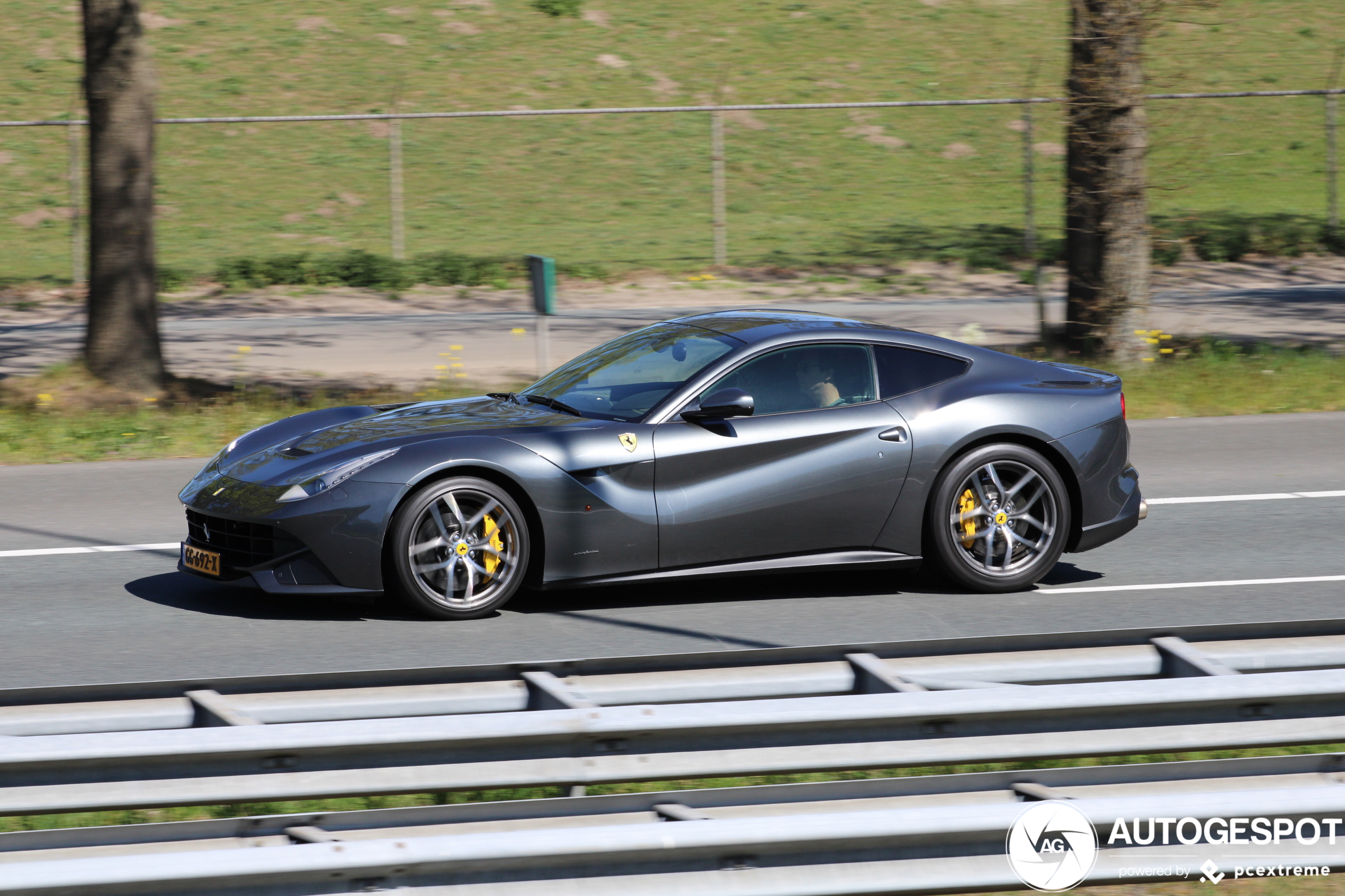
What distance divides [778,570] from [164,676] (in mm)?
2758

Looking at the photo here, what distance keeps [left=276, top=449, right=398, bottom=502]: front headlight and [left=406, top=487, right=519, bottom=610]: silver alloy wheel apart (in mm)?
327

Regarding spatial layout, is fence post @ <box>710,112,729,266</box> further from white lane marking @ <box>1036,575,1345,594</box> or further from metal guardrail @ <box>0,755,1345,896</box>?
metal guardrail @ <box>0,755,1345,896</box>

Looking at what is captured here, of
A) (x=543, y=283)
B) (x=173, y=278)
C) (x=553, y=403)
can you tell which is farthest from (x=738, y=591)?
(x=173, y=278)

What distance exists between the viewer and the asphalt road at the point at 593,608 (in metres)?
6.66

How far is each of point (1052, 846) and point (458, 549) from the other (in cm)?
371

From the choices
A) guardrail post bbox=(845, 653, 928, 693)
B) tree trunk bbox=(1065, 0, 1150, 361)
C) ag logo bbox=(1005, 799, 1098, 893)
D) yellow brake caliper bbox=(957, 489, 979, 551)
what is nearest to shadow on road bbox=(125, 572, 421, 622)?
yellow brake caliper bbox=(957, 489, 979, 551)

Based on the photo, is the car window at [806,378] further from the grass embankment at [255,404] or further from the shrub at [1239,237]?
the shrub at [1239,237]

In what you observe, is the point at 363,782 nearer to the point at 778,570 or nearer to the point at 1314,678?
the point at 1314,678

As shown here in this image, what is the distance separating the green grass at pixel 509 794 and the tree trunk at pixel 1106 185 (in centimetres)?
1014

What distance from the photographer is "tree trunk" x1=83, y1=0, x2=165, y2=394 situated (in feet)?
43.5

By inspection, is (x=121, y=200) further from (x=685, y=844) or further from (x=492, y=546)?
(x=685, y=844)

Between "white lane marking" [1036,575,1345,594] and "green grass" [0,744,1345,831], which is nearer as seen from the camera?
"green grass" [0,744,1345,831]

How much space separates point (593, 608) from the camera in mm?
7449

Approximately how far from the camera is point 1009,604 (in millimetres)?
7594
